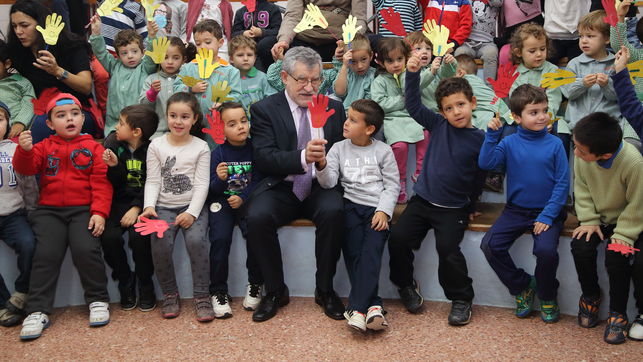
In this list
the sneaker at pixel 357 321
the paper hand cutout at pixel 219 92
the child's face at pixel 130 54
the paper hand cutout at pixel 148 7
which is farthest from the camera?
the child's face at pixel 130 54

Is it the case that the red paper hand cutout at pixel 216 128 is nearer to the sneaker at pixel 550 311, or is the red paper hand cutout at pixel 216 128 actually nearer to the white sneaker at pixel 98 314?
the white sneaker at pixel 98 314

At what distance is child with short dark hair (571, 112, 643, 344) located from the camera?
7.48 ft

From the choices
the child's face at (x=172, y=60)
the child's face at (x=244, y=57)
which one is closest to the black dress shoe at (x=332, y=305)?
the child's face at (x=244, y=57)

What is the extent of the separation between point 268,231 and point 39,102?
5.35ft

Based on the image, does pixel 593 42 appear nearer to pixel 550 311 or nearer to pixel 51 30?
pixel 550 311

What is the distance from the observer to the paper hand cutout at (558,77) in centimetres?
271

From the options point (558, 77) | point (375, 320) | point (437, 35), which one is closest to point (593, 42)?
point (558, 77)

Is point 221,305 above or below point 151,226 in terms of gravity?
below

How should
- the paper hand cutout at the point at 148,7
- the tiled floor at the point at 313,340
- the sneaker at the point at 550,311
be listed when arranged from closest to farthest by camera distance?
the tiled floor at the point at 313,340 → the sneaker at the point at 550,311 → the paper hand cutout at the point at 148,7

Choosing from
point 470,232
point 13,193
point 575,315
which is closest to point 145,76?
point 13,193

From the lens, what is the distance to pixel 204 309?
2627 millimetres

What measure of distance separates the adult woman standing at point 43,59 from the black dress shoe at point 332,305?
185 cm

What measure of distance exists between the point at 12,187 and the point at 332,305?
1626 mm

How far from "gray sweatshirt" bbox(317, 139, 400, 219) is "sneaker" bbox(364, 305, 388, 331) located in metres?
0.49
